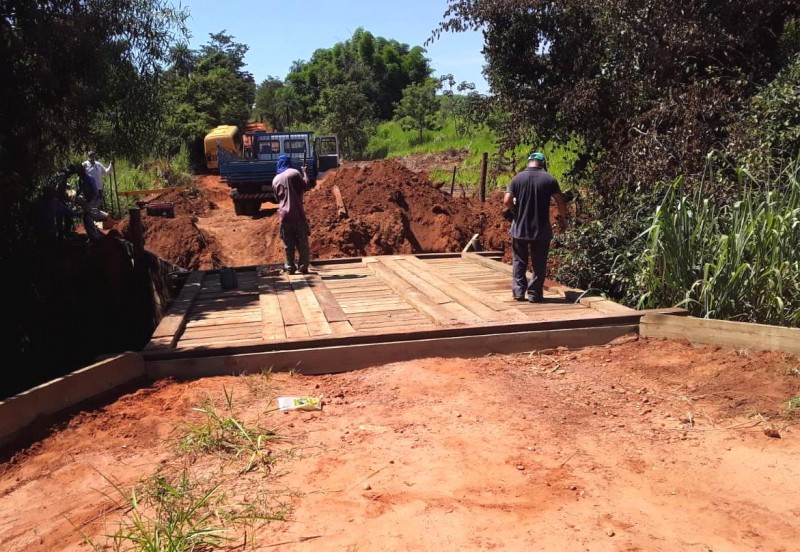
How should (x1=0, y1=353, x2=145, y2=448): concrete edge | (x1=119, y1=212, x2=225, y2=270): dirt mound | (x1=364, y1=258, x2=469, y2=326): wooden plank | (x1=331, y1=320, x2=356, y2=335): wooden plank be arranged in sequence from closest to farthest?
(x1=0, y1=353, x2=145, y2=448): concrete edge < (x1=331, y1=320, x2=356, y2=335): wooden plank < (x1=364, y1=258, x2=469, y2=326): wooden plank < (x1=119, y1=212, x2=225, y2=270): dirt mound

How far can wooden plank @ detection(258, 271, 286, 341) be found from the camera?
5.55 metres

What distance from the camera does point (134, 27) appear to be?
27.2ft

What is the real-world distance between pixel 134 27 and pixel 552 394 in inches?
276

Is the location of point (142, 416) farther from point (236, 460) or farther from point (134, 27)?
point (134, 27)

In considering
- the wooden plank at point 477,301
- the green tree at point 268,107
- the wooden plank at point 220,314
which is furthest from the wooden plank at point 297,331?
the green tree at point 268,107

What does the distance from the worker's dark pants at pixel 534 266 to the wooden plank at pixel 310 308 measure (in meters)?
1.84

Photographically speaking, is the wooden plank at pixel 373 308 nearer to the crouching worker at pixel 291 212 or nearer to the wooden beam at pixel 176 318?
the wooden beam at pixel 176 318

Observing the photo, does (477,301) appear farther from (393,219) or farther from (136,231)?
(393,219)

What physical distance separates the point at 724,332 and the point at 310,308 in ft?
12.1

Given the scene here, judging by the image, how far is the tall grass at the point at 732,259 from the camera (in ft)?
17.2

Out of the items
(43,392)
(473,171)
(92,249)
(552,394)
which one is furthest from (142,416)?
(473,171)

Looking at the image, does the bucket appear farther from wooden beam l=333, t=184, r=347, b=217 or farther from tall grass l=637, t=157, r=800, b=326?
wooden beam l=333, t=184, r=347, b=217

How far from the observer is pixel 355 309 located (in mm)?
6418


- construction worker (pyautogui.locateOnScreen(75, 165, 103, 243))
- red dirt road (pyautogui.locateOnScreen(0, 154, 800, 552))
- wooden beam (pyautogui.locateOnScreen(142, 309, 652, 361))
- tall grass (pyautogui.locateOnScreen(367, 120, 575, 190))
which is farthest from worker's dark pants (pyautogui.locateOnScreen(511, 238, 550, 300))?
tall grass (pyautogui.locateOnScreen(367, 120, 575, 190))
